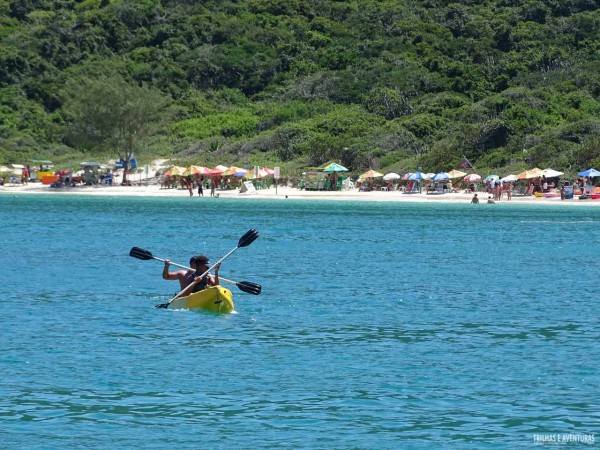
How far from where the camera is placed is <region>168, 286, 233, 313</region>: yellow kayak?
979 inches

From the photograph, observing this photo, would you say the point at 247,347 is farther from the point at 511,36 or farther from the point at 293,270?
the point at 511,36

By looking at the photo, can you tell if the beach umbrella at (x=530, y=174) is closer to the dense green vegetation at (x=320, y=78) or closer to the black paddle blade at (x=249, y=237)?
the dense green vegetation at (x=320, y=78)

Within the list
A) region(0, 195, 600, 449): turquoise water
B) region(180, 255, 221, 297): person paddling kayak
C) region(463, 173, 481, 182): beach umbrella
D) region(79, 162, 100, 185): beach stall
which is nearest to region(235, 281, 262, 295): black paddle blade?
region(0, 195, 600, 449): turquoise water

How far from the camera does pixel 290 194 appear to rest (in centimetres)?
8794

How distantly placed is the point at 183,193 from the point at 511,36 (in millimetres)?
49859

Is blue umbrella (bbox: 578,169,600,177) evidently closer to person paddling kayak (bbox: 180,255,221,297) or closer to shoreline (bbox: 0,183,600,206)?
shoreline (bbox: 0,183,600,206)

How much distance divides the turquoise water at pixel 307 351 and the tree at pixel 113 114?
2136 inches

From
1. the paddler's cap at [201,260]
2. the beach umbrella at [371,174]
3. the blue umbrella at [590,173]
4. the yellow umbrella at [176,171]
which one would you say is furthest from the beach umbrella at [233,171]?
the paddler's cap at [201,260]

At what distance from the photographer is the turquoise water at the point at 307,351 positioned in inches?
614

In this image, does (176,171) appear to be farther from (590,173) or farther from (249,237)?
(249,237)

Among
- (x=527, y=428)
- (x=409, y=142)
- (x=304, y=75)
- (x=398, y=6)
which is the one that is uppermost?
(x=398, y=6)

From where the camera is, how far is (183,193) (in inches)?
3583

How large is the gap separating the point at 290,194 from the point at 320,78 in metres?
33.4

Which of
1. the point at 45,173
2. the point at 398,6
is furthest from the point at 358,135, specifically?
the point at 398,6
